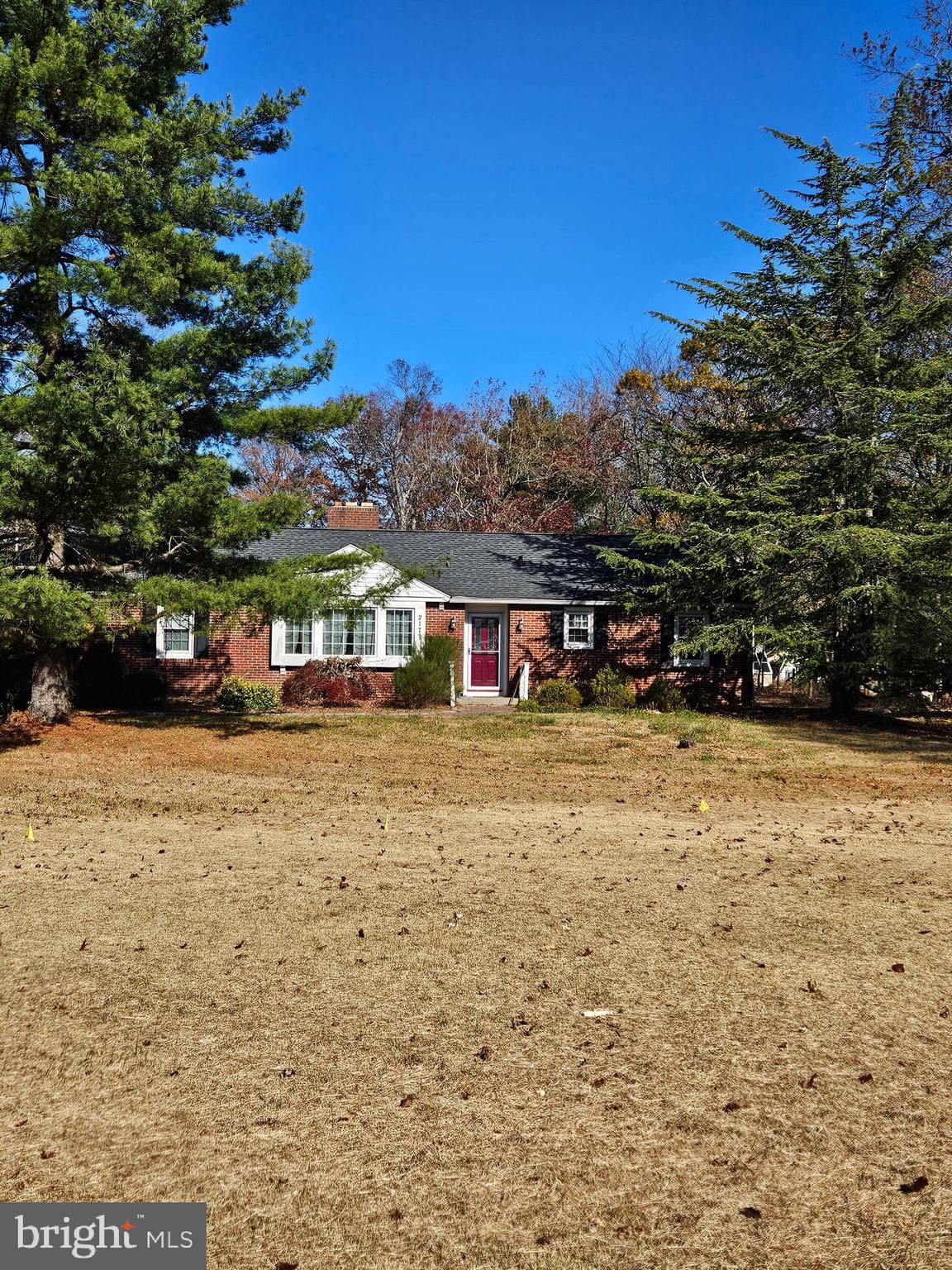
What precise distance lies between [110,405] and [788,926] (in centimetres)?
1077

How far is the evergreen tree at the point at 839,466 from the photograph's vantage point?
20.1 meters

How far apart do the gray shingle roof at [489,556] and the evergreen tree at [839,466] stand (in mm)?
2409

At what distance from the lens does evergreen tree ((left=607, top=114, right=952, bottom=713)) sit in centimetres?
2008

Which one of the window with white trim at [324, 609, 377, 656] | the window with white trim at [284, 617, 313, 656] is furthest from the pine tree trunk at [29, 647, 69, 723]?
the window with white trim at [324, 609, 377, 656]

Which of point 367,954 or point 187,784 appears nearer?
point 367,954

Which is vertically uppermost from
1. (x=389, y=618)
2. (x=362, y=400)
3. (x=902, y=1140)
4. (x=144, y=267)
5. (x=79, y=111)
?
(x=79, y=111)

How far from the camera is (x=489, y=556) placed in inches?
1026

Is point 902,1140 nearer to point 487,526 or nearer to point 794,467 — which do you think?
point 794,467

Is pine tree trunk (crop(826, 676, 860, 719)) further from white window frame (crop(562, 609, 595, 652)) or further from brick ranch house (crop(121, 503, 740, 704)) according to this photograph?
white window frame (crop(562, 609, 595, 652))

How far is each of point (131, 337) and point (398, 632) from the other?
1014 centimetres

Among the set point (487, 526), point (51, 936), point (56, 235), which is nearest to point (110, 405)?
point (56, 235)

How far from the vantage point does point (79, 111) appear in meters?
14.1

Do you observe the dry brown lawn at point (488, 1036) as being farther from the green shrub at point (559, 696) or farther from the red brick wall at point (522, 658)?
the red brick wall at point (522, 658)

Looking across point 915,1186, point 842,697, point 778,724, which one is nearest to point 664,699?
point 778,724
